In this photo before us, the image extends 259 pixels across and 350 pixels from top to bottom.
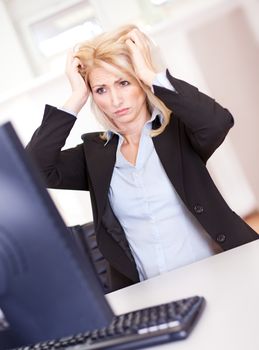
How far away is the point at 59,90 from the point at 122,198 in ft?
7.51

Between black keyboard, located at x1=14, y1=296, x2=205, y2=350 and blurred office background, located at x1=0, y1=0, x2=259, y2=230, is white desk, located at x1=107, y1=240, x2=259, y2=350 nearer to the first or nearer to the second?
black keyboard, located at x1=14, y1=296, x2=205, y2=350

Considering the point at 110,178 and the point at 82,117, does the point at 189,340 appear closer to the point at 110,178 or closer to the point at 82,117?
the point at 110,178

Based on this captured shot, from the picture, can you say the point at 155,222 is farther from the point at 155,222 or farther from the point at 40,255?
the point at 40,255

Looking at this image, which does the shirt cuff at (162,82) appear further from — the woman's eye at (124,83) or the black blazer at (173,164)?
the woman's eye at (124,83)

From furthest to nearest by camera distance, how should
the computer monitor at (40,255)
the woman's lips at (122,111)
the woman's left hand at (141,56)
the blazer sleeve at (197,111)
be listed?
the woman's lips at (122,111), the woman's left hand at (141,56), the blazer sleeve at (197,111), the computer monitor at (40,255)

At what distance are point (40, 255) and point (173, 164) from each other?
857 mm

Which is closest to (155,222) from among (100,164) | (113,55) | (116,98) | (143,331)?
(100,164)

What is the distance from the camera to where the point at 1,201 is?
0.59m

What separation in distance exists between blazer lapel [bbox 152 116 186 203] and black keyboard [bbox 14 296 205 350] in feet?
2.11

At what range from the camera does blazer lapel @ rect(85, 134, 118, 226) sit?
58.4 inches

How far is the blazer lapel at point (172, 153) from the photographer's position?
1.37 meters

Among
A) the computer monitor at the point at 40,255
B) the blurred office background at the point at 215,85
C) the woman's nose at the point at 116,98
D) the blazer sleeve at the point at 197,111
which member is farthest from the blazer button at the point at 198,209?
the blurred office background at the point at 215,85

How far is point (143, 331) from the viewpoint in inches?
26.8

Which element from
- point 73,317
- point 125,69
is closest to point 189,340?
point 73,317
